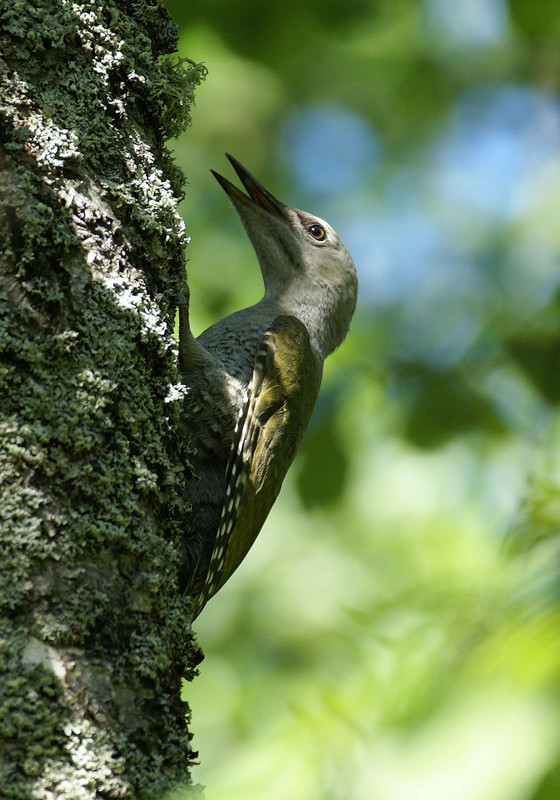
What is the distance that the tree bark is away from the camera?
1.42 meters

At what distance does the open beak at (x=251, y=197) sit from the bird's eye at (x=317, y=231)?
19 centimetres

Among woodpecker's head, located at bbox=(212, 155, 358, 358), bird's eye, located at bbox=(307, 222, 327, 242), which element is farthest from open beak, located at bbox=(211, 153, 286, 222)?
bird's eye, located at bbox=(307, 222, 327, 242)

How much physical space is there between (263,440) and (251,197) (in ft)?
5.65

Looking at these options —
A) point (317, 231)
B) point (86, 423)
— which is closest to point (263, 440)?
point (86, 423)

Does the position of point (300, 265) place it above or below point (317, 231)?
below

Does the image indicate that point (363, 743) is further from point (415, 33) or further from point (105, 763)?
point (415, 33)

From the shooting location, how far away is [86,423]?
5.45ft

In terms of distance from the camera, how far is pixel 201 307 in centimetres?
457

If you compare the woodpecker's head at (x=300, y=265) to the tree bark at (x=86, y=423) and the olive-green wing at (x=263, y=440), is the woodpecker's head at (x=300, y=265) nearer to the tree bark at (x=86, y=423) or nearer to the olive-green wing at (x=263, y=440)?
the olive-green wing at (x=263, y=440)

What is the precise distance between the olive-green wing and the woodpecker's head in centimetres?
67

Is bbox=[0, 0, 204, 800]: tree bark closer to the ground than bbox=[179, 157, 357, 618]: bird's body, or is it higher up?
closer to the ground

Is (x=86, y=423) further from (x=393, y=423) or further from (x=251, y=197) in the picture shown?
(x=251, y=197)

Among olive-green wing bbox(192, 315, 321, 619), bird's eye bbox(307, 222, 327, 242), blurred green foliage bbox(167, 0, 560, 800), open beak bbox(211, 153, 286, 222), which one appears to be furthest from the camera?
bird's eye bbox(307, 222, 327, 242)

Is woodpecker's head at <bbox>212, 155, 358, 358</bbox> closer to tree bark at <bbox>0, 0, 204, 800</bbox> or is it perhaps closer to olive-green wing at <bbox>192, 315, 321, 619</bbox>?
olive-green wing at <bbox>192, 315, 321, 619</bbox>
